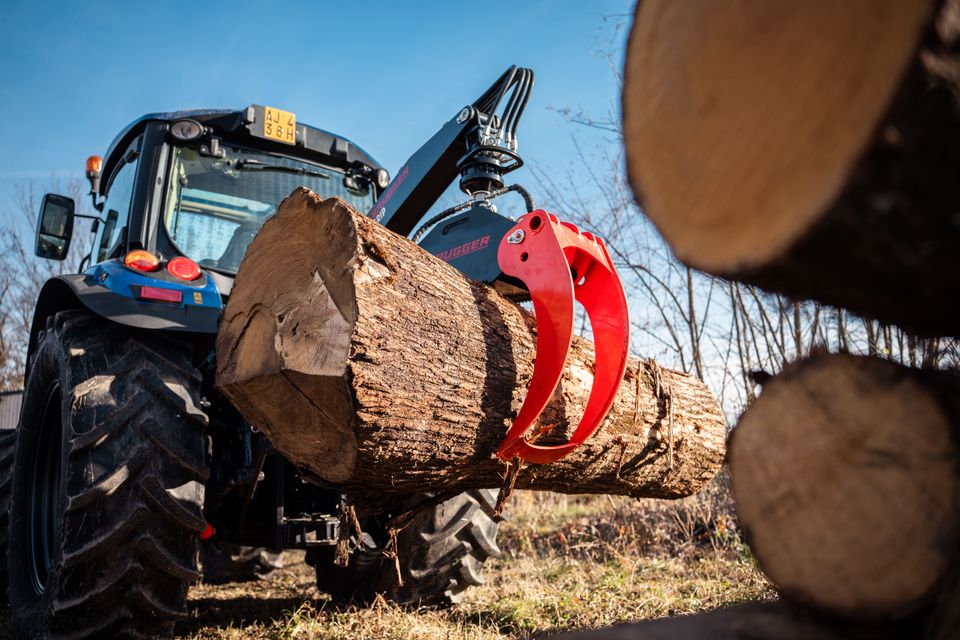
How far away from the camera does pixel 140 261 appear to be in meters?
2.78

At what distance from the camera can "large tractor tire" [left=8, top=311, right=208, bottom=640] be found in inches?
90.9

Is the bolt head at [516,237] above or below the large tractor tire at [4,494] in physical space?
above

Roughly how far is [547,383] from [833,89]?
4.36 ft

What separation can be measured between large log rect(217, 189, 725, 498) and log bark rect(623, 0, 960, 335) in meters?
0.91

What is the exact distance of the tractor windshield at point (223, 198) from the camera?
3.37m

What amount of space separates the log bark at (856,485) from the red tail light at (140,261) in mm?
2412

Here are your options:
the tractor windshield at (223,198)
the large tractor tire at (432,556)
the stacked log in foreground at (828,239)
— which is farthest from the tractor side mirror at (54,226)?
the stacked log in foreground at (828,239)

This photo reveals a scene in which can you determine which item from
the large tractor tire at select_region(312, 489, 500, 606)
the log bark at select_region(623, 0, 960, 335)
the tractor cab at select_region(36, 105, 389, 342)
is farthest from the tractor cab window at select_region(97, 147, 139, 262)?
the log bark at select_region(623, 0, 960, 335)

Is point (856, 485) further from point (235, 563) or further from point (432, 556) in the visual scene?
point (235, 563)

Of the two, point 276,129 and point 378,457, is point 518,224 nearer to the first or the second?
point 378,457

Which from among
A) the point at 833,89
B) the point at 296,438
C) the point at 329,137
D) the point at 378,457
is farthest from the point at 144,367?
Result: the point at 833,89

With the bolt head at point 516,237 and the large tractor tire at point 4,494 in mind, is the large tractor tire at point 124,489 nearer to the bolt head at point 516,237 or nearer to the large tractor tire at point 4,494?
the large tractor tire at point 4,494

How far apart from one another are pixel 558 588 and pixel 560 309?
2.33 meters

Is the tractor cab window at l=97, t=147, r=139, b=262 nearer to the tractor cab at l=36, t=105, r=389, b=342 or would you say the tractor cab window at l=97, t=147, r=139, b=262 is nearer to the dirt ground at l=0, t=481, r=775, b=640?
the tractor cab at l=36, t=105, r=389, b=342
